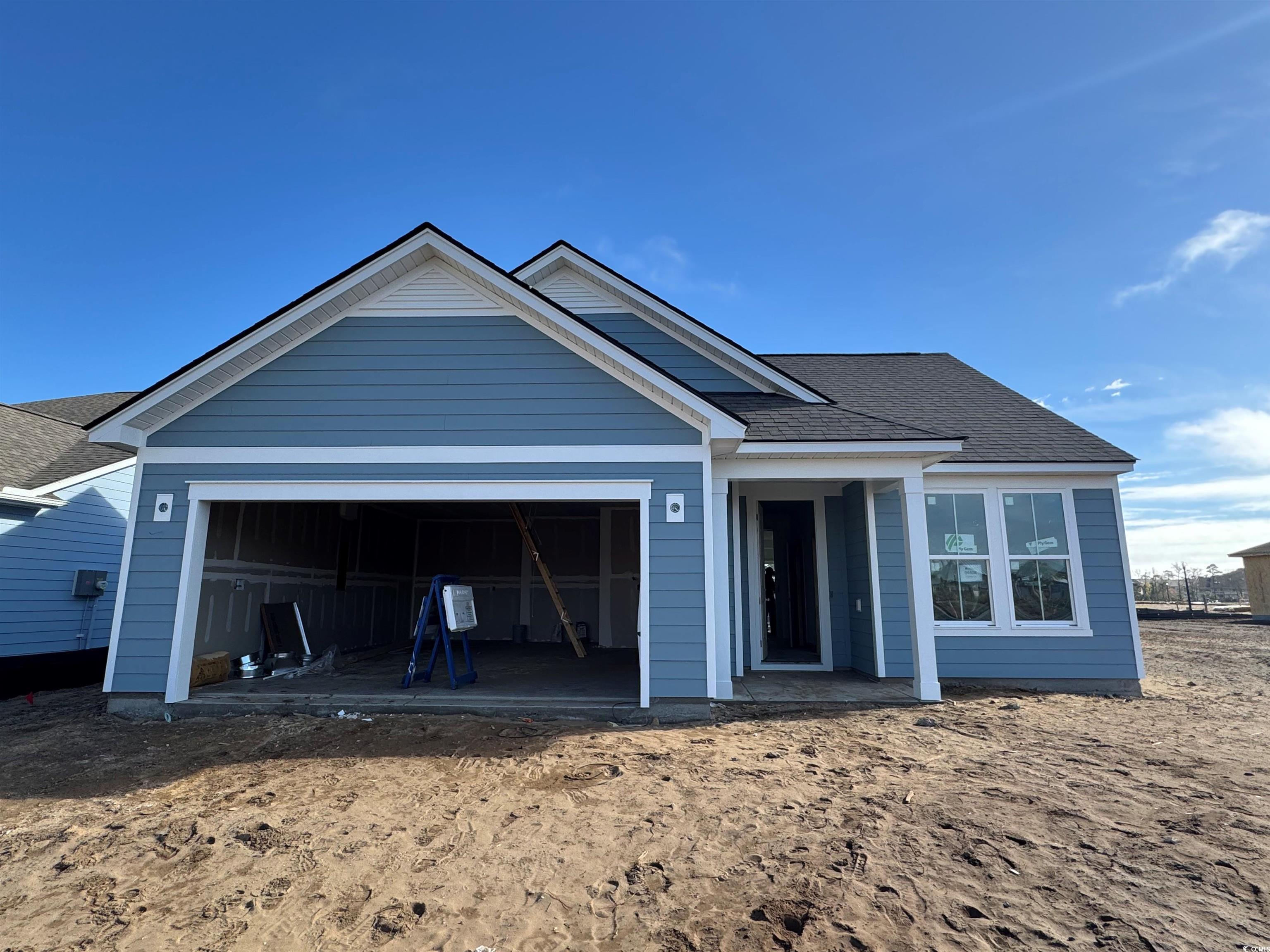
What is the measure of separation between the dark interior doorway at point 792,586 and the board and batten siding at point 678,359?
1.94 meters

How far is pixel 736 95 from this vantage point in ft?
32.3

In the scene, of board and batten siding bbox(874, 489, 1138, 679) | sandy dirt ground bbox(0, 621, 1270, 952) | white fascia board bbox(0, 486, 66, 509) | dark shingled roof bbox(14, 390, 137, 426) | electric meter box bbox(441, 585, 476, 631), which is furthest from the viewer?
dark shingled roof bbox(14, 390, 137, 426)

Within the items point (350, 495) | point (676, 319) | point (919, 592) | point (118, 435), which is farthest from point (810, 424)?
point (118, 435)

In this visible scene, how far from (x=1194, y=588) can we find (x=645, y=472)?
5115 centimetres

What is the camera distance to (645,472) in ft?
21.2

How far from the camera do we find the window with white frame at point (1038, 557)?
27.1 ft

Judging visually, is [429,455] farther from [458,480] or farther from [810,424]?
[810,424]

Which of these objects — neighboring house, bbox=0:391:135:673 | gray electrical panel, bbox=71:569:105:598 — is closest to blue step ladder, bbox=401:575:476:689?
neighboring house, bbox=0:391:135:673

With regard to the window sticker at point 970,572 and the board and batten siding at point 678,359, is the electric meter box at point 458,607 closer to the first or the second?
the board and batten siding at point 678,359

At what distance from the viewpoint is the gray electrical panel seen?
30.8 ft

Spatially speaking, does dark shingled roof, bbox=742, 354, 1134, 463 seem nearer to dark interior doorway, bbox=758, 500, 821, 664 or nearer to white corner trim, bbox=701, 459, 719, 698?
white corner trim, bbox=701, 459, 719, 698

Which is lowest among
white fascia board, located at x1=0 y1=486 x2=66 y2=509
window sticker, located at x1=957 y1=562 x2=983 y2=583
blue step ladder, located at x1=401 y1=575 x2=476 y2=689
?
blue step ladder, located at x1=401 y1=575 x2=476 y2=689

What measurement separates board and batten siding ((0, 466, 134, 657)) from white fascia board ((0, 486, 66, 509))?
10 centimetres

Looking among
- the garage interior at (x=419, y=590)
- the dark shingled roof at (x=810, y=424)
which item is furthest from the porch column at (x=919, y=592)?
the garage interior at (x=419, y=590)
